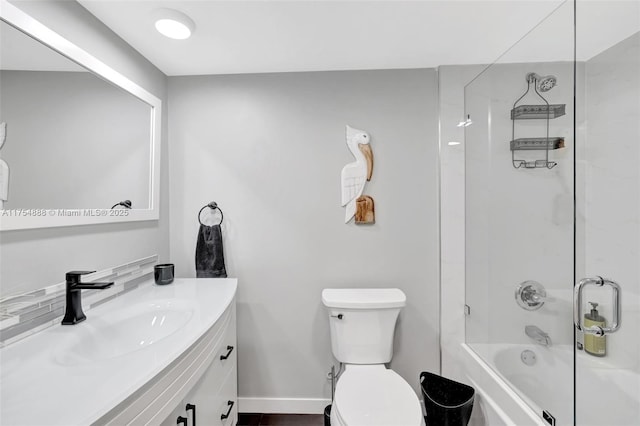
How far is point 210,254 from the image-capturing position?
72.5 inches

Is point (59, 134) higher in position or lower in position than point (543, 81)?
lower

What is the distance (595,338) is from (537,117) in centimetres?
125

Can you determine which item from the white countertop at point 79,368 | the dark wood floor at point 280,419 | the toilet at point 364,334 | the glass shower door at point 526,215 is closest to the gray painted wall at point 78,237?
the white countertop at point 79,368

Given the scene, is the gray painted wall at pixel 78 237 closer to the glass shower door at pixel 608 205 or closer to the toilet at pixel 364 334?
the toilet at pixel 364 334

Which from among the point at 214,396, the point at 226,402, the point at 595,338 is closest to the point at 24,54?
the point at 214,396

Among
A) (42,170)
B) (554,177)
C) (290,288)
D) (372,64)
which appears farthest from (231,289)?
(554,177)

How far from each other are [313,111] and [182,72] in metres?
0.89

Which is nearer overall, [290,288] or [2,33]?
[2,33]

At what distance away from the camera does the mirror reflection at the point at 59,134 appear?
3.17 ft

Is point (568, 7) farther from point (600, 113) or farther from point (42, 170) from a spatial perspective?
point (42, 170)

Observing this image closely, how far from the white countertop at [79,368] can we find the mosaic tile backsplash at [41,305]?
0.03 metres

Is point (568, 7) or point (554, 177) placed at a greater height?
point (568, 7)

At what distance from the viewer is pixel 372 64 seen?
69.9 inches

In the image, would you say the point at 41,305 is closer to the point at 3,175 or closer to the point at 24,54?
the point at 3,175
